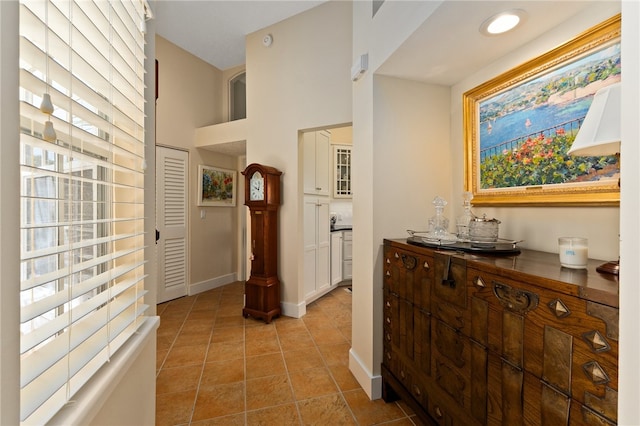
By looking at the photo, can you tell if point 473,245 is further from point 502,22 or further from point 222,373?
point 222,373

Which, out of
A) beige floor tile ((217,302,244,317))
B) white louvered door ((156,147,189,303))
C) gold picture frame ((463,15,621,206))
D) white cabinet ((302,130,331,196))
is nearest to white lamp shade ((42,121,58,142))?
gold picture frame ((463,15,621,206))

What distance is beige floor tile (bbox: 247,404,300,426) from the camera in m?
1.67

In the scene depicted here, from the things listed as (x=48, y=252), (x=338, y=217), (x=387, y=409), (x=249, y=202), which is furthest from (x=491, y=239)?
(x=338, y=217)

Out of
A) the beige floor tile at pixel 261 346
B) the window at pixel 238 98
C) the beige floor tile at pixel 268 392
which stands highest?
the window at pixel 238 98

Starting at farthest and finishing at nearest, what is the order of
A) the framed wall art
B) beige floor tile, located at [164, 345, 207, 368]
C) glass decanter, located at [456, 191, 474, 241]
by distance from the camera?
the framed wall art
beige floor tile, located at [164, 345, 207, 368]
glass decanter, located at [456, 191, 474, 241]

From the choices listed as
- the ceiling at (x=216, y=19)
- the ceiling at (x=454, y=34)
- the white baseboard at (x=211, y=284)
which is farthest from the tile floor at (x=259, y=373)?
the ceiling at (x=216, y=19)

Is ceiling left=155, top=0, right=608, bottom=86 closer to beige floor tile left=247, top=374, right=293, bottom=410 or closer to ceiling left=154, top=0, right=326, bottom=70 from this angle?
ceiling left=154, top=0, right=326, bottom=70

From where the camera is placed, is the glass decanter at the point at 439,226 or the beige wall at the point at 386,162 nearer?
the glass decanter at the point at 439,226

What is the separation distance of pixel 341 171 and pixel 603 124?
4020mm

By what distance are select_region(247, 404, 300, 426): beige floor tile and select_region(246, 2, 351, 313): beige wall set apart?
145 centimetres

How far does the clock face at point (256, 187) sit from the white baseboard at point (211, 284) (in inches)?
70.1

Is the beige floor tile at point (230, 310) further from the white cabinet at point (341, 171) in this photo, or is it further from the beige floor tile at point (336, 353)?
the white cabinet at point (341, 171)

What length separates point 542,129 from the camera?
1347 millimetres

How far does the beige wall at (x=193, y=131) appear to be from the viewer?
3758 millimetres
